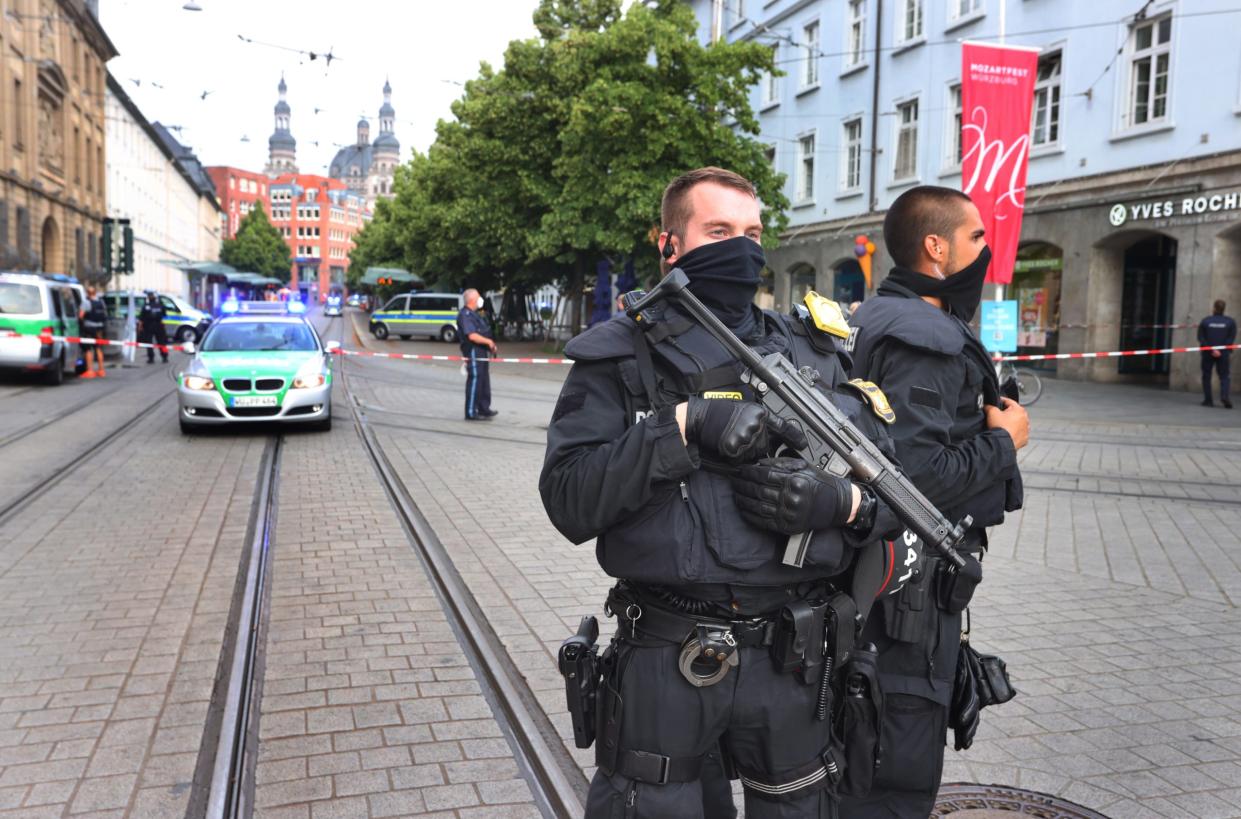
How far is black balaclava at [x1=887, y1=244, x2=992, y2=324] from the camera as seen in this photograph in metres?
2.81

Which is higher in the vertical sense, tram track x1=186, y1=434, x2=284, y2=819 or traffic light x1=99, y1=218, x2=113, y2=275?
traffic light x1=99, y1=218, x2=113, y2=275

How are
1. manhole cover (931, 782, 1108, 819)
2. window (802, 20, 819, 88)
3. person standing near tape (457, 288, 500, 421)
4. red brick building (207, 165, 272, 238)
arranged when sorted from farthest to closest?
1. red brick building (207, 165, 272, 238)
2. window (802, 20, 819, 88)
3. person standing near tape (457, 288, 500, 421)
4. manhole cover (931, 782, 1108, 819)

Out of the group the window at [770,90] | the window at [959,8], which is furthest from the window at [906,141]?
the window at [770,90]

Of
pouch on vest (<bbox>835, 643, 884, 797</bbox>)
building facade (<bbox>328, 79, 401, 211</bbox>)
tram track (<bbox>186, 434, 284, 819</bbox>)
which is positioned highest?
building facade (<bbox>328, 79, 401, 211</bbox>)

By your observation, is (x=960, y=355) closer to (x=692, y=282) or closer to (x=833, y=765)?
(x=692, y=282)

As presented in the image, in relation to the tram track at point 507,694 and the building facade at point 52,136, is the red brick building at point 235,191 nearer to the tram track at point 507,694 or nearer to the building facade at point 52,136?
the building facade at point 52,136

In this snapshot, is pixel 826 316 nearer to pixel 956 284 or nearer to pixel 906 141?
pixel 956 284

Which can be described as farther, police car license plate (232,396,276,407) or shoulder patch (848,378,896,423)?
police car license plate (232,396,276,407)

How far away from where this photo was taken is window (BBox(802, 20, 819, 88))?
30.2m

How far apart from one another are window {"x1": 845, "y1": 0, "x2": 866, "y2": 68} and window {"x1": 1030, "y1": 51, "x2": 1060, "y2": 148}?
22.3ft

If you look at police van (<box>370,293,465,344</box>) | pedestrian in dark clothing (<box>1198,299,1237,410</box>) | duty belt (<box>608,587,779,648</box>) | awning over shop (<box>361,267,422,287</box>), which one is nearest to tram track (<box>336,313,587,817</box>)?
duty belt (<box>608,587,779,648</box>)

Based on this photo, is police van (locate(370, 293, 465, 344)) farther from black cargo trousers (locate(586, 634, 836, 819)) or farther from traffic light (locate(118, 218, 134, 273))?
black cargo trousers (locate(586, 634, 836, 819))

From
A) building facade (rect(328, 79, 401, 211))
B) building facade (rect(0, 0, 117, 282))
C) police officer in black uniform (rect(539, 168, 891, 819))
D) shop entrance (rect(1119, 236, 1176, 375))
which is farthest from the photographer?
building facade (rect(328, 79, 401, 211))

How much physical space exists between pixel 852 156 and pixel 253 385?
21.5m
